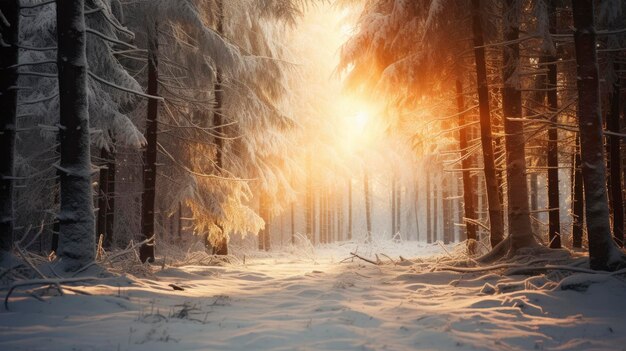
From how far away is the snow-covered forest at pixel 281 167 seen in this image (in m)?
4.02

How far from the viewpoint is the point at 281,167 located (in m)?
16.4

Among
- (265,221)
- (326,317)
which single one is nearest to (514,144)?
(326,317)

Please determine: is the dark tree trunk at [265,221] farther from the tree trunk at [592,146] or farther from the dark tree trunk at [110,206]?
the tree trunk at [592,146]

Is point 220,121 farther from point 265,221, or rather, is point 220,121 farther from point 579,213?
point 579,213

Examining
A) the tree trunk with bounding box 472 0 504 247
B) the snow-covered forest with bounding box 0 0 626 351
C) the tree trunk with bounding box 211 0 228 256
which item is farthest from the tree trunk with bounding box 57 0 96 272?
the tree trunk with bounding box 472 0 504 247

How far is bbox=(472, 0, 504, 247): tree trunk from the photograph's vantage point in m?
8.15

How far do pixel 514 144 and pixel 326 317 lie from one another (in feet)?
19.4

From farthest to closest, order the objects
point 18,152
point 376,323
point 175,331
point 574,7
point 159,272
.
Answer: point 18,152, point 159,272, point 574,7, point 376,323, point 175,331

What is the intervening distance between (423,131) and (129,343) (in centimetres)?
976

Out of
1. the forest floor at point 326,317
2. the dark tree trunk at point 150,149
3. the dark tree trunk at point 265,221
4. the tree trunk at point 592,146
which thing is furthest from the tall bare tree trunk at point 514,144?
the dark tree trunk at point 265,221

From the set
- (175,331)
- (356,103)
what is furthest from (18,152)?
(175,331)

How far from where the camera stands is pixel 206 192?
10.7m

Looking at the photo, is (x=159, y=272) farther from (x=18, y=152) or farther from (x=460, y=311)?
(x=18, y=152)

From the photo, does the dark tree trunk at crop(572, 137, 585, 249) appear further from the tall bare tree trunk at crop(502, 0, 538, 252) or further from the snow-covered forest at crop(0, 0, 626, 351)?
the tall bare tree trunk at crop(502, 0, 538, 252)
